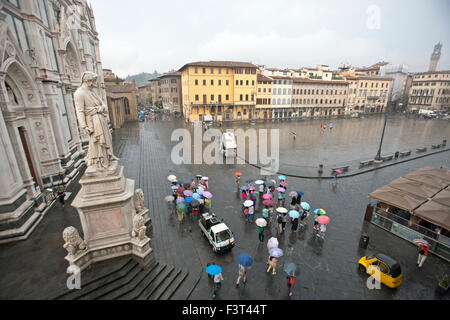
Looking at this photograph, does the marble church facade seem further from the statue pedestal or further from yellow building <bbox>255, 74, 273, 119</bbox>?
yellow building <bbox>255, 74, 273, 119</bbox>

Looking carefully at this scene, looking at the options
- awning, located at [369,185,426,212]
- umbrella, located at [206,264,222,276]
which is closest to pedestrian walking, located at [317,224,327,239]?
awning, located at [369,185,426,212]

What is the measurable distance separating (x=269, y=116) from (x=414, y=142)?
31.6m

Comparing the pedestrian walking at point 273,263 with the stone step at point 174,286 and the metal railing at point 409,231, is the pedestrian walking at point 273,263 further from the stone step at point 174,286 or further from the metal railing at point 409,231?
the metal railing at point 409,231

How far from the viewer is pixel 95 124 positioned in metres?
7.38

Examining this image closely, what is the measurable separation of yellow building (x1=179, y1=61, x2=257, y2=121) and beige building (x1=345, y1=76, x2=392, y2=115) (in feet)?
106

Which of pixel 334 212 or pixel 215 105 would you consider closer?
pixel 334 212

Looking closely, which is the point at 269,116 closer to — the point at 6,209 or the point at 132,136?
the point at 132,136

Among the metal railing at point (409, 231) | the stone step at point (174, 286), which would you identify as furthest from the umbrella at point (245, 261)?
the metal railing at point (409, 231)

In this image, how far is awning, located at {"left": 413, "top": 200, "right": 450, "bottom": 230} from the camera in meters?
9.78

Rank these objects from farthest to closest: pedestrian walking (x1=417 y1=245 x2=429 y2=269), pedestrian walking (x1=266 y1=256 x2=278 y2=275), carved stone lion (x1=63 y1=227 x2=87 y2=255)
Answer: pedestrian walking (x1=417 y1=245 x2=429 y2=269)
pedestrian walking (x1=266 y1=256 x2=278 y2=275)
carved stone lion (x1=63 y1=227 x2=87 y2=255)

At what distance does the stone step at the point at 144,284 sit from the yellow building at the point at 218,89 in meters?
42.5

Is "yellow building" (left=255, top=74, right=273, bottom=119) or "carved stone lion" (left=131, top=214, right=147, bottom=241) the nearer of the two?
"carved stone lion" (left=131, top=214, right=147, bottom=241)

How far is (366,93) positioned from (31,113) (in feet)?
256
